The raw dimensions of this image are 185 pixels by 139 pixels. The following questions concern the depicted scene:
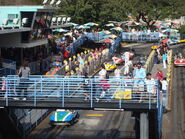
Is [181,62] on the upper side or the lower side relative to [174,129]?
upper

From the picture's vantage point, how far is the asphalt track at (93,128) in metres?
26.7

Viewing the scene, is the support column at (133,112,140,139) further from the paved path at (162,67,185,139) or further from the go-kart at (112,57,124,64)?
the go-kart at (112,57,124,64)

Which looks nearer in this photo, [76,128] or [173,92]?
[76,128]

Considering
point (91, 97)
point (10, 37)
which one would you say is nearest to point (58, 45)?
point (10, 37)

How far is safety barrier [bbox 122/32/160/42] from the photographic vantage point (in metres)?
63.8

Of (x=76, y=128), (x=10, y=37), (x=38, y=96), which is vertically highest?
(x=10, y=37)

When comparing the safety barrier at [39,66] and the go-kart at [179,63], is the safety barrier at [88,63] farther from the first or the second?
the go-kart at [179,63]

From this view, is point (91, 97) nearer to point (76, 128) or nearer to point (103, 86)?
Result: point (103, 86)

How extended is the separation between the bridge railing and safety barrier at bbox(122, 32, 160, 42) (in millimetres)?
41632

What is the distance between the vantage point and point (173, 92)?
36.2 m

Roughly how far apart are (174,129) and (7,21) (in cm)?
1631

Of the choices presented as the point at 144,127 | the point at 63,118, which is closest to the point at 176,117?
the point at 63,118

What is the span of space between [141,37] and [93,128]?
37583 millimetres

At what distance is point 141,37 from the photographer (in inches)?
2522
